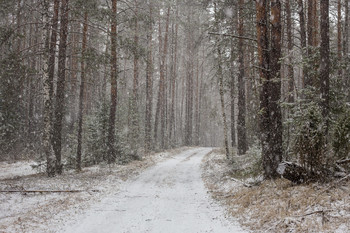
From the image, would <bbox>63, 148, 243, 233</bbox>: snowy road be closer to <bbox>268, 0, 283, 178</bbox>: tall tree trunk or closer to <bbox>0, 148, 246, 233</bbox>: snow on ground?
<bbox>0, 148, 246, 233</bbox>: snow on ground

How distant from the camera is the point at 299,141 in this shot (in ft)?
24.8

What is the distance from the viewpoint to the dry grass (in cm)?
541

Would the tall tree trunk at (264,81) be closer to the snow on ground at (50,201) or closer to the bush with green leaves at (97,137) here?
the snow on ground at (50,201)

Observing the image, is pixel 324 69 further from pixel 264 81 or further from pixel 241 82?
pixel 241 82

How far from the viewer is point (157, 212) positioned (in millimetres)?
7840

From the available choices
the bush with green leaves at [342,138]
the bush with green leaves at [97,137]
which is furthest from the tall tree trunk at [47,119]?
the bush with green leaves at [342,138]

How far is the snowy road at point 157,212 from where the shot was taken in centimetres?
650

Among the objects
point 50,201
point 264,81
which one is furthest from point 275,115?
point 50,201

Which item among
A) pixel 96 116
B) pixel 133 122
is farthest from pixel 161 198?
pixel 133 122

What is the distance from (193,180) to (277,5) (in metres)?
7.92

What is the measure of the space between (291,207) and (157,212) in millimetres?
3379

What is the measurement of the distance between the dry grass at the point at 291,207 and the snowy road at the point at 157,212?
0.57 meters

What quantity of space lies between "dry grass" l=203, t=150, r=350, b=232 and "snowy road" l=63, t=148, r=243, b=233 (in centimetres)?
57

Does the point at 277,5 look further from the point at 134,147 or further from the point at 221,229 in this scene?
the point at 134,147
